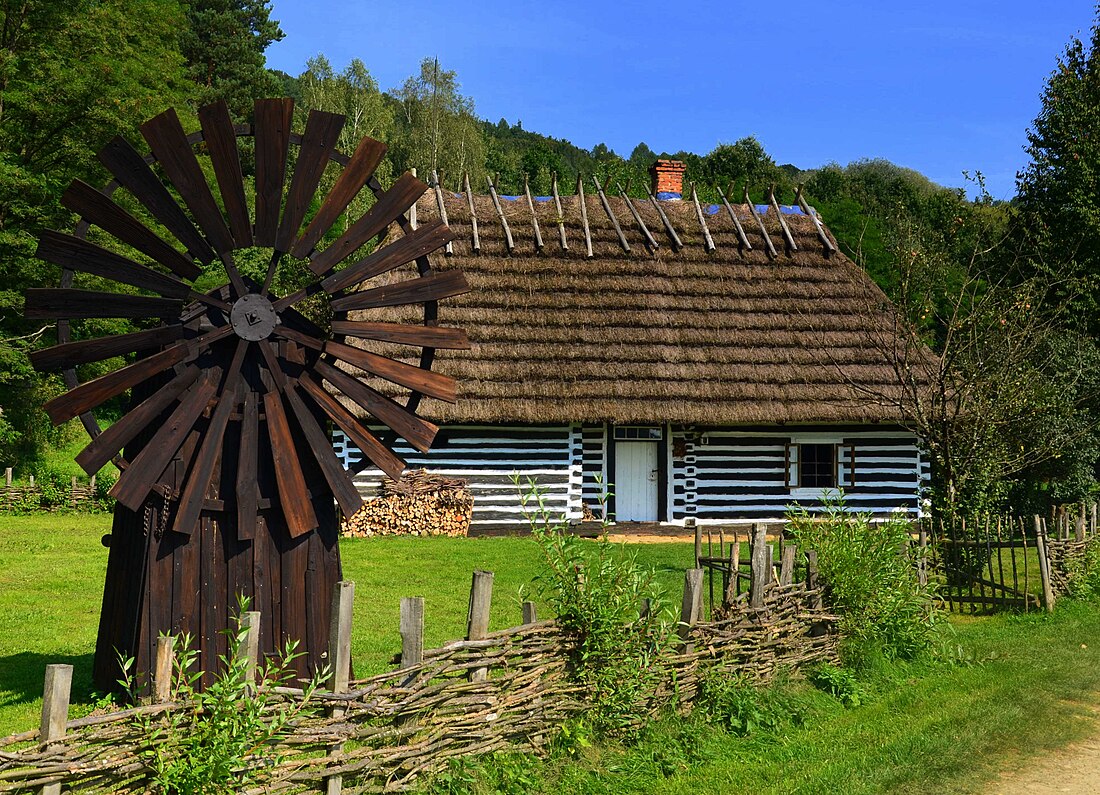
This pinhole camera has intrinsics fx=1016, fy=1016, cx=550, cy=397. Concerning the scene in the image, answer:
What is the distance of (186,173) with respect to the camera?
25.6ft

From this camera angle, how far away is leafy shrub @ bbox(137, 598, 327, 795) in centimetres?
482

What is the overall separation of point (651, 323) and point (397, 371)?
37.7 feet

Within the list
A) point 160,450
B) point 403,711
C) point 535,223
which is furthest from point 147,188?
point 535,223

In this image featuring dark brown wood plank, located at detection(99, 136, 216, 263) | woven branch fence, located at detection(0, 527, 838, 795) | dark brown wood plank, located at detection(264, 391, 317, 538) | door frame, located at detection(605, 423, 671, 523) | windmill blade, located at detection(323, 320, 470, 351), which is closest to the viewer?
woven branch fence, located at detection(0, 527, 838, 795)

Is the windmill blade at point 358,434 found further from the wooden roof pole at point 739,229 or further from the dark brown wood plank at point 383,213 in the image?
the wooden roof pole at point 739,229

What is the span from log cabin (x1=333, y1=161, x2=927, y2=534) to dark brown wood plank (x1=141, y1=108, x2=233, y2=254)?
32.1ft

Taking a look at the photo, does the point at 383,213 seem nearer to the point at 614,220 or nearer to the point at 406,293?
the point at 406,293

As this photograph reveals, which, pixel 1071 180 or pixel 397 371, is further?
pixel 1071 180

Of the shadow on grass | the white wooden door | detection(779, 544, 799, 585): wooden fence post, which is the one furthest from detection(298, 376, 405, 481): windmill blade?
the white wooden door

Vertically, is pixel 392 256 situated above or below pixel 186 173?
below

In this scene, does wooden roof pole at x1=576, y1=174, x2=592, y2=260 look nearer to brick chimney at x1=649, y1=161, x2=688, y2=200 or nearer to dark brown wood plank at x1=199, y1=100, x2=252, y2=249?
brick chimney at x1=649, y1=161, x2=688, y2=200

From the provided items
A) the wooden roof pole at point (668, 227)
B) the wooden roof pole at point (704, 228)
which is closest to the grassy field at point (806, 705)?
the wooden roof pole at point (668, 227)

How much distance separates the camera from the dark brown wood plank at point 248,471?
732 centimetres

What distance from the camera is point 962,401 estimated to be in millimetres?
12898
